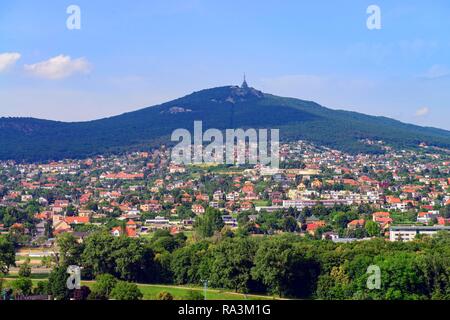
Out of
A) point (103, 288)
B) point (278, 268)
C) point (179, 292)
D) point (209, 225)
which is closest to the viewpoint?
point (103, 288)

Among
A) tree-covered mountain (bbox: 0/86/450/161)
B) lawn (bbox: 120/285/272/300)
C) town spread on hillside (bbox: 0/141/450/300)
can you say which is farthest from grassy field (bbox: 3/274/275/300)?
tree-covered mountain (bbox: 0/86/450/161)

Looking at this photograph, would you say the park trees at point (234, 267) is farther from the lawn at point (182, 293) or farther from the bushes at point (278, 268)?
the lawn at point (182, 293)

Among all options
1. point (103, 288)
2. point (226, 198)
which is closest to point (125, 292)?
point (103, 288)

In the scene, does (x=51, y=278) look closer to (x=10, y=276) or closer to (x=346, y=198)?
(x=10, y=276)

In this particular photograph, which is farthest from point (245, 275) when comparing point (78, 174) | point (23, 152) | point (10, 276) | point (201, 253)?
point (23, 152)

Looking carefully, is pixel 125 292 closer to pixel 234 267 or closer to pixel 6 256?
pixel 234 267

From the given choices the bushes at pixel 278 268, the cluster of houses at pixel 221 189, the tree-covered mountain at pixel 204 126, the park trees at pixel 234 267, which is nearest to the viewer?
the bushes at pixel 278 268

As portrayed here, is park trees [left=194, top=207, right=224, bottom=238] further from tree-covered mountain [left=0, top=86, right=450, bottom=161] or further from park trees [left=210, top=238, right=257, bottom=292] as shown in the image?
tree-covered mountain [left=0, top=86, right=450, bottom=161]

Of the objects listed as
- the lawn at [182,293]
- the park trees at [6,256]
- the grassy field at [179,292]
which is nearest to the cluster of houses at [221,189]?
the park trees at [6,256]

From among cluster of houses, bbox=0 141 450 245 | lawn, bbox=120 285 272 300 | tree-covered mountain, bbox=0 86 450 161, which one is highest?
tree-covered mountain, bbox=0 86 450 161
